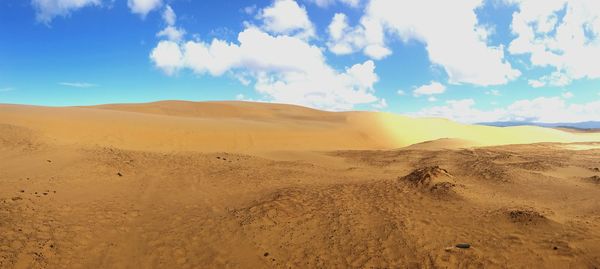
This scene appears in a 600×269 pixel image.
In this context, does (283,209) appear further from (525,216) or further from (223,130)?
(223,130)

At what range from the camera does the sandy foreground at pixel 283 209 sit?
634 centimetres

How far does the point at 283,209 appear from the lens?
8.65 metres

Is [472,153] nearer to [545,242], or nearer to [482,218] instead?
[482,218]

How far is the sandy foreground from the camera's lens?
6.34m

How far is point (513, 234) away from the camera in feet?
22.7

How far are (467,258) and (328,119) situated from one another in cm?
3172

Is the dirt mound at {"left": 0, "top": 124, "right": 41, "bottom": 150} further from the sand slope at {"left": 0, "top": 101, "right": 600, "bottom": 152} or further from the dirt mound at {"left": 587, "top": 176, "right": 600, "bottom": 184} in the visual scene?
the dirt mound at {"left": 587, "top": 176, "right": 600, "bottom": 184}

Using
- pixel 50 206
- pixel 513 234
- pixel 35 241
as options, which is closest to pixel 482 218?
pixel 513 234

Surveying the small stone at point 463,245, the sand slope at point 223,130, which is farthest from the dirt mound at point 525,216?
the sand slope at point 223,130

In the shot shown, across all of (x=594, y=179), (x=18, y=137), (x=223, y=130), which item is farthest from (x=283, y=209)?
(x=223, y=130)

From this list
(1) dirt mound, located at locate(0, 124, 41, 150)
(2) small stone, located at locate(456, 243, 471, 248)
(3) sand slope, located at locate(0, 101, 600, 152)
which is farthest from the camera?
(3) sand slope, located at locate(0, 101, 600, 152)

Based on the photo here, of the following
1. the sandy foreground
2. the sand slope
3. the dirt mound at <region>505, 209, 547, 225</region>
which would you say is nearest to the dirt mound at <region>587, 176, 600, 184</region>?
the sandy foreground

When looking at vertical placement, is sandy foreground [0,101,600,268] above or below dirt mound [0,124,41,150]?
below

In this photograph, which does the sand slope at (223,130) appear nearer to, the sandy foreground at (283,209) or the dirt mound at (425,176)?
the sandy foreground at (283,209)
